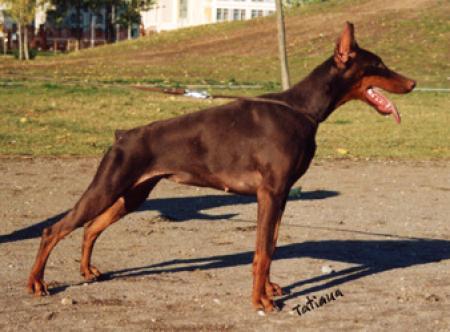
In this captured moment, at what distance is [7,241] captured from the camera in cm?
1051

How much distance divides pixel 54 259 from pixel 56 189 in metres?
4.36

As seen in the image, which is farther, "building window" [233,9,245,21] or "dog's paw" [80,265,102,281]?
"building window" [233,9,245,21]

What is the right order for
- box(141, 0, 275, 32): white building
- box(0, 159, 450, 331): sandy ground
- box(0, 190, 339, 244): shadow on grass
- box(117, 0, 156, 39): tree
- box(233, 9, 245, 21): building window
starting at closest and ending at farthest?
box(0, 159, 450, 331): sandy ground → box(0, 190, 339, 244): shadow on grass → box(117, 0, 156, 39): tree → box(141, 0, 275, 32): white building → box(233, 9, 245, 21): building window

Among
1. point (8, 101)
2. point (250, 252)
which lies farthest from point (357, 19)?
point (250, 252)

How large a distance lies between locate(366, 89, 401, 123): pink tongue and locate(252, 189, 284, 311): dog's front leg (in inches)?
43.6

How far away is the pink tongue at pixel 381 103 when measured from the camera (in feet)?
27.0

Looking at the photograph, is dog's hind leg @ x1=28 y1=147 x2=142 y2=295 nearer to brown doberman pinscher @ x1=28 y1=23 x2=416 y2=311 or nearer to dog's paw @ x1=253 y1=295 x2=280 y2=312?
brown doberman pinscher @ x1=28 y1=23 x2=416 y2=311

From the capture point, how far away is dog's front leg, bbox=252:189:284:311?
7.84 m

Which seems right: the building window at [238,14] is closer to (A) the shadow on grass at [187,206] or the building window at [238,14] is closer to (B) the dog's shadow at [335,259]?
(A) the shadow on grass at [187,206]

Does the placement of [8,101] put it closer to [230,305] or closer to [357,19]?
[230,305]

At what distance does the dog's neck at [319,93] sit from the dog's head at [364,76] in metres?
0.06

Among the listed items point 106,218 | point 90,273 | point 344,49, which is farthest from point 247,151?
Result: point 90,273

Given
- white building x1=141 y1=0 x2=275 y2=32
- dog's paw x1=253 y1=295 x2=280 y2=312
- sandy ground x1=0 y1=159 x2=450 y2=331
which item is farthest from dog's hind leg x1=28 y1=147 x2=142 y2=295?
white building x1=141 y1=0 x2=275 y2=32

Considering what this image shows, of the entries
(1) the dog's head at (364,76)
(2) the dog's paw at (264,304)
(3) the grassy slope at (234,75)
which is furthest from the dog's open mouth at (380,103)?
(3) the grassy slope at (234,75)
